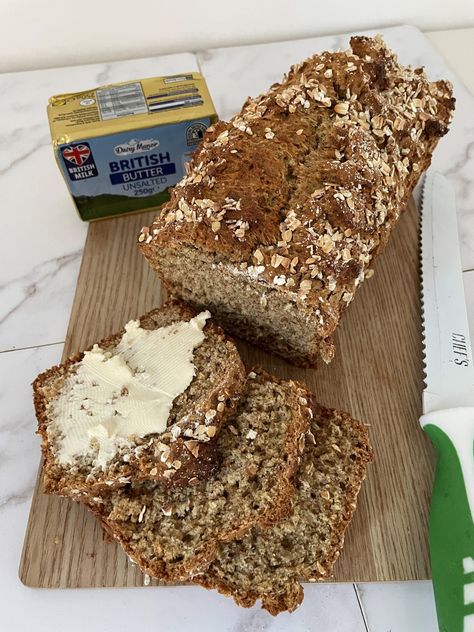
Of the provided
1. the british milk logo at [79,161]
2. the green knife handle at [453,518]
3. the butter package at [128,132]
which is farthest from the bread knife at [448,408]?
the british milk logo at [79,161]

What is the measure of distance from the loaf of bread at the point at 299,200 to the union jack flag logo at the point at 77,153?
52 cm

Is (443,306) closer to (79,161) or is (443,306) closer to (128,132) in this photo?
(128,132)

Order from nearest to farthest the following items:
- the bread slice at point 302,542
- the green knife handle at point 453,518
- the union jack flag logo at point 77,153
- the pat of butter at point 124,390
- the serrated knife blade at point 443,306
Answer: the green knife handle at point 453,518 → the bread slice at point 302,542 → the pat of butter at point 124,390 → the serrated knife blade at point 443,306 → the union jack flag logo at point 77,153

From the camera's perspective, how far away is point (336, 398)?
229 cm

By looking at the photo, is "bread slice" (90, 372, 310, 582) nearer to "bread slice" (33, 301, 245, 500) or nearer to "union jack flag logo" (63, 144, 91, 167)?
"bread slice" (33, 301, 245, 500)

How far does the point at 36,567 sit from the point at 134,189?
1674 millimetres

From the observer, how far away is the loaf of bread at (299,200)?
78.5 inches

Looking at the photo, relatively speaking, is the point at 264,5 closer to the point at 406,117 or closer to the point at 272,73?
the point at 272,73

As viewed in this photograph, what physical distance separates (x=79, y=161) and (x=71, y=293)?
0.62 meters

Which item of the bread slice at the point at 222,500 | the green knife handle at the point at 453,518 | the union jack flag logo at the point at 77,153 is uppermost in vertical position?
the union jack flag logo at the point at 77,153

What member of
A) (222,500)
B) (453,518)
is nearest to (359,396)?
(453,518)

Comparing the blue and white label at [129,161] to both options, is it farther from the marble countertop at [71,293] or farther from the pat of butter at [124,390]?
the pat of butter at [124,390]

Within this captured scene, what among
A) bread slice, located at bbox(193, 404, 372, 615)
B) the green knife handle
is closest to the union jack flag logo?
bread slice, located at bbox(193, 404, 372, 615)

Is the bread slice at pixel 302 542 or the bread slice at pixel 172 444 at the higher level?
the bread slice at pixel 172 444
